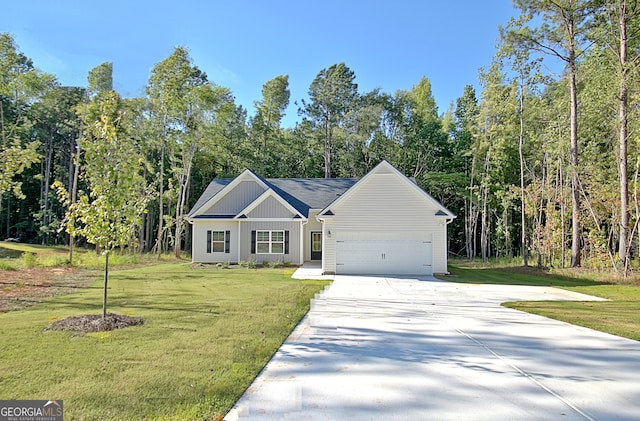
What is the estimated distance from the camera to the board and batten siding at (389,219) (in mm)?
17047

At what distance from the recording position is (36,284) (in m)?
11.2

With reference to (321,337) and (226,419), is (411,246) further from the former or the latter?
(226,419)

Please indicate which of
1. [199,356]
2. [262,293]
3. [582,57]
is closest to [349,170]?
[582,57]

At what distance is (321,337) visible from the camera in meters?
6.20

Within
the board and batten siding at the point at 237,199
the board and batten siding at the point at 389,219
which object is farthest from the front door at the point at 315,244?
the board and batten siding at the point at 389,219

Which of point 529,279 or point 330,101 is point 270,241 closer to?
point 529,279

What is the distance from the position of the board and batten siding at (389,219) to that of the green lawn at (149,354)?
25.8 feet

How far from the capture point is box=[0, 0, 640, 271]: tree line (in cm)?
1586

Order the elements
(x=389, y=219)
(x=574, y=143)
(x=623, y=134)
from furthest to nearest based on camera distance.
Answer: (x=574, y=143) → (x=389, y=219) → (x=623, y=134)

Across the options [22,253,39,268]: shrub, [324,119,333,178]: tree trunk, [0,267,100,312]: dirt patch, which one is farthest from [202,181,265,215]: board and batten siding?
[324,119,333,178]: tree trunk

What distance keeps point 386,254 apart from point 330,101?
61.8 feet

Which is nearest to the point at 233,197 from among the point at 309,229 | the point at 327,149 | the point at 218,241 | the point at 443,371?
the point at 218,241

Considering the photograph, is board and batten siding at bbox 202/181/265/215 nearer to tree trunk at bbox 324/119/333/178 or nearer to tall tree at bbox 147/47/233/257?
tall tree at bbox 147/47/233/257

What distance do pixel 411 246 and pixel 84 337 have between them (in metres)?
13.6
